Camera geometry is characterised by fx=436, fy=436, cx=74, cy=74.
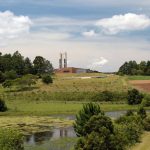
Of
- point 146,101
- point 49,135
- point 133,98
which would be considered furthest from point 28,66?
point 49,135

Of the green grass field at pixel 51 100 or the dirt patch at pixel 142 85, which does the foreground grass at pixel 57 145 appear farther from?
the dirt patch at pixel 142 85

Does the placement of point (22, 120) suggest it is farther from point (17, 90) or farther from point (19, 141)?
point (17, 90)

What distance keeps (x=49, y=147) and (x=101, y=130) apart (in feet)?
36.6

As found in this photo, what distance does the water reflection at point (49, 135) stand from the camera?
52.8 metres

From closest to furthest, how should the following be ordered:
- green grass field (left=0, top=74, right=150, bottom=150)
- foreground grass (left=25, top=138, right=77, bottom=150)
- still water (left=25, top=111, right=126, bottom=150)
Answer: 1. foreground grass (left=25, top=138, right=77, bottom=150)
2. still water (left=25, top=111, right=126, bottom=150)
3. green grass field (left=0, top=74, right=150, bottom=150)

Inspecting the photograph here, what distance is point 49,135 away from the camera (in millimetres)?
57812

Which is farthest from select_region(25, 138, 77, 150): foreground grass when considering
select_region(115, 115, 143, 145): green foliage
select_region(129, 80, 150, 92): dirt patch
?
select_region(129, 80, 150, 92): dirt patch

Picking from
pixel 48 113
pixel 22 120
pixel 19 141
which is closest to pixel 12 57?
pixel 48 113

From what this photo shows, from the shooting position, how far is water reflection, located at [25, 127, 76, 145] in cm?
5284

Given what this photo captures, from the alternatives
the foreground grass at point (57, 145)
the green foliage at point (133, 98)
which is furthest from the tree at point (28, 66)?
the foreground grass at point (57, 145)

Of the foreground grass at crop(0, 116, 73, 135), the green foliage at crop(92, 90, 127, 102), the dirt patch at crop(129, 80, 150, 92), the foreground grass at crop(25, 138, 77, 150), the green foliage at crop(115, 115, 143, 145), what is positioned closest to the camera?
the green foliage at crop(115, 115, 143, 145)

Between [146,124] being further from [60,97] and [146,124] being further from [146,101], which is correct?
[60,97]

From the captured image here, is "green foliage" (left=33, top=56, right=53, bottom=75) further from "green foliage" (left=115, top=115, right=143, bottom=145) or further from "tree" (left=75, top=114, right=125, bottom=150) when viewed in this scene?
"tree" (left=75, top=114, right=125, bottom=150)

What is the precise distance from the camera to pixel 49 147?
47.1 meters
